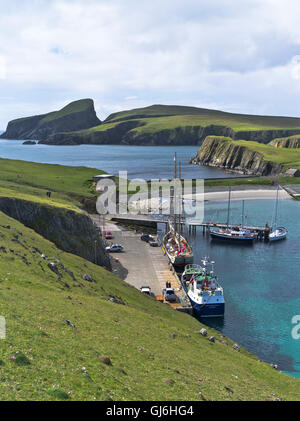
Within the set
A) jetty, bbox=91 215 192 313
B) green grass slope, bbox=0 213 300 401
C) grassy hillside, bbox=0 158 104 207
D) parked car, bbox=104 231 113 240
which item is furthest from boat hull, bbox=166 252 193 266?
grassy hillside, bbox=0 158 104 207

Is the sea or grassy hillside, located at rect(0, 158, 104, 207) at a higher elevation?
grassy hillside, located at rect(0, 158, 104, 207)

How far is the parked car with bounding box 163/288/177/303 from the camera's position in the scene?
170ft

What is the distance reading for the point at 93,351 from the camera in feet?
64.0

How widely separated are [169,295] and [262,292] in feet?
62.7

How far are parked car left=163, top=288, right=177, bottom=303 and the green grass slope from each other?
45.5ft

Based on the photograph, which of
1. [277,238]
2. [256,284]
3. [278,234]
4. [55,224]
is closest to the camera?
[55,224]

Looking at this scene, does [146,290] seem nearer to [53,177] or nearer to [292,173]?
[53,177]

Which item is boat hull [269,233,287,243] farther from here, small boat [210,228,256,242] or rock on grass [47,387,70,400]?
rock on grass [47,387,70,400]

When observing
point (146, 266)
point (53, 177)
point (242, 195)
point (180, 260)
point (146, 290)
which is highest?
point (53, 177)

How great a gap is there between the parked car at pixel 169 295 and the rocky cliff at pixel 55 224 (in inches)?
459

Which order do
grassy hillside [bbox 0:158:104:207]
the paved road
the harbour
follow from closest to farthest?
1. the harbour
2. the paved road
3. grassy hillside [bbox 0:158:104:207]

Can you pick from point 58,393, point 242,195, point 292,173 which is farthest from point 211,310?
point 292,173

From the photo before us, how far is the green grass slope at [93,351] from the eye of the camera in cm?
1538
